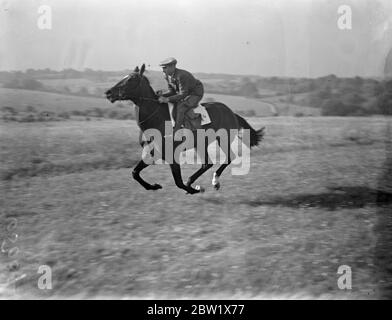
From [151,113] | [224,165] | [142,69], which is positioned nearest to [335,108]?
[224,165]

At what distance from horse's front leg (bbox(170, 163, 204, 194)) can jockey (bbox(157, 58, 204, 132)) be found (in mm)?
328

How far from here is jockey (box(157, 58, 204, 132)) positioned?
386cm

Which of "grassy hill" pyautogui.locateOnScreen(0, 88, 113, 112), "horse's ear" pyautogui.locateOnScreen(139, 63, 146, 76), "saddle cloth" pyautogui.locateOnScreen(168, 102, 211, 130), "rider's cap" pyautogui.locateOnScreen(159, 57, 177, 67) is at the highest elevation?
"rider's cap" pyautogui.locateOnScreen(159, 57, 177, 67)

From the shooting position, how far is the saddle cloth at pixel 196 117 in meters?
3.91

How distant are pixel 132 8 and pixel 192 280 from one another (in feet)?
7.53

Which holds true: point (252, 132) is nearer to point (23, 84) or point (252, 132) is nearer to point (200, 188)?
point (200, 188)

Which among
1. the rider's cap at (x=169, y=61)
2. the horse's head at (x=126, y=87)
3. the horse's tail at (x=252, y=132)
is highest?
the rider's cap at (x=169, y=61)

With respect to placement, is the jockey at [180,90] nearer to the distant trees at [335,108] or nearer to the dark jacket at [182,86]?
the dark jacket at [182,86]

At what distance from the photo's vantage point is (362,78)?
13.2 ft

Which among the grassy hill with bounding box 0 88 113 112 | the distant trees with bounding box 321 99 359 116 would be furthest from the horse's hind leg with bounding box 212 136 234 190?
the grassy hill with bounding box 0 88 113 112

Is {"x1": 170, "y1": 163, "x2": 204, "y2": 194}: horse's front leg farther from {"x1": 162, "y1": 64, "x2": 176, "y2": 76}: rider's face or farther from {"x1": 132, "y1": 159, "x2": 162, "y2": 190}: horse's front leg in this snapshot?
{"x1": 162, "y1": 64, "x2": 176, "y2": 76}: rider's face

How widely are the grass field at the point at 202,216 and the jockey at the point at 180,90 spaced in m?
0.42

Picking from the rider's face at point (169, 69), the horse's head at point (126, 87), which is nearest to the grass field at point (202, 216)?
the horse's head at point (126, 87)

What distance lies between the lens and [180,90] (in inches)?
153
